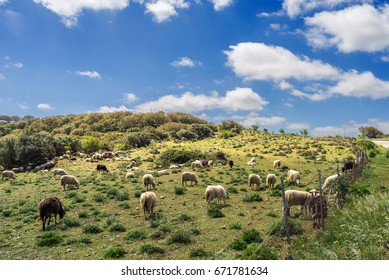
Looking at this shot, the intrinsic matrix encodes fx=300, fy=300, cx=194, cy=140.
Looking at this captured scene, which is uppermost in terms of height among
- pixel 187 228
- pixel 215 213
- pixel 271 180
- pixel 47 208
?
pixel 271 180

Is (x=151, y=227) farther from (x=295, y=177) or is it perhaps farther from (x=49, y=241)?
(x=295, y=177)

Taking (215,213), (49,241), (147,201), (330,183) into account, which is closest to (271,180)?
(330,183)

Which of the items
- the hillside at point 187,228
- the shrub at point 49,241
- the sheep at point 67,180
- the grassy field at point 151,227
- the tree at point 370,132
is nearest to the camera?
the hillside at point 187,228

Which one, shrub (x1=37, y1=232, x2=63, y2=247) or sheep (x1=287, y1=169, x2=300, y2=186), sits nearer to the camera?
shrub (x1=37, y1=232, x2=63, y2=247)

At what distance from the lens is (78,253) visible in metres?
13.1

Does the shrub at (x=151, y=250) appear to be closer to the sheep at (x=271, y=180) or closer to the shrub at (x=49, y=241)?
the shrub at (x=49, y=241)

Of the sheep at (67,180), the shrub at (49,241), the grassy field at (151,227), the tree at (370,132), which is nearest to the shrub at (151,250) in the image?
the grassy field at (151,227)

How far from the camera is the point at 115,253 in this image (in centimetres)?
1242

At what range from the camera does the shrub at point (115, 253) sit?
12298 mm

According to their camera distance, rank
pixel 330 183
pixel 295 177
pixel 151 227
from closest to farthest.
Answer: pixel 151 227 → pixel 330 183 → pixel 295 177

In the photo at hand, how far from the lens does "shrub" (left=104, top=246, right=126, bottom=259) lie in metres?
12.3

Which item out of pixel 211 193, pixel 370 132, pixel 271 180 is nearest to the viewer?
pixel 211 193

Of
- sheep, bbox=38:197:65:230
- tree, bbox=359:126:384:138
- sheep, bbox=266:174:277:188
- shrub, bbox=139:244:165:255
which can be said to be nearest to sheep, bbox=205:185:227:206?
sheep, bbox=266:174:277:188

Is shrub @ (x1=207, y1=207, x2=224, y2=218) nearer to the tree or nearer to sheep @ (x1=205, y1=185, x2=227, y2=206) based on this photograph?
sheep @ (x1=205, y1=185, x2=227, y2=206)
